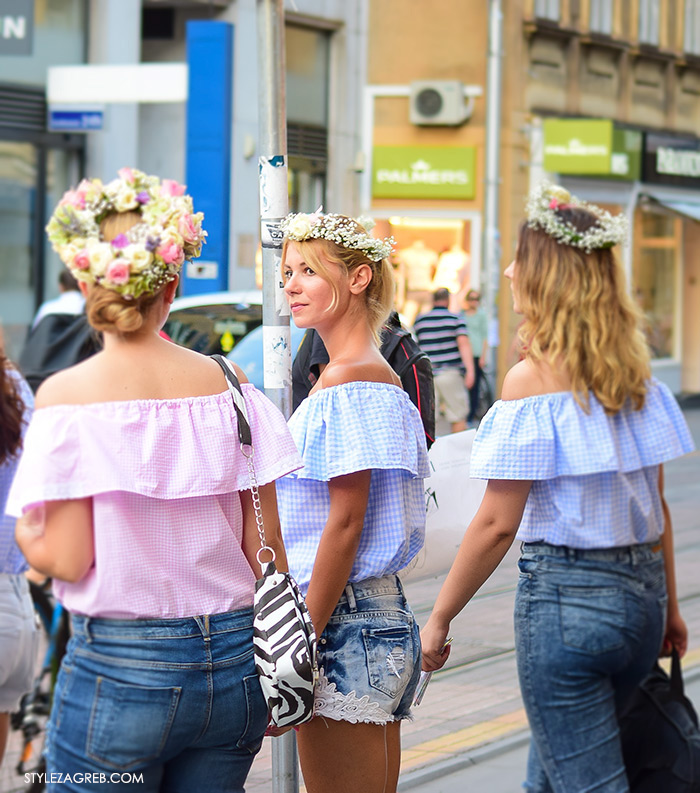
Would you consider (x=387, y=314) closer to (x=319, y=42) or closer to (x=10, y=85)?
(x=10, y=85)

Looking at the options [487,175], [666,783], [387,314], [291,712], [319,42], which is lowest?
[666,783]

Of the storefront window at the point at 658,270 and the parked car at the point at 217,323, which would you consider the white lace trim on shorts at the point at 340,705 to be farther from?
the storefront window at the point at 658,270

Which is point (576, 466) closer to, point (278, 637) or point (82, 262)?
point (278, 637)

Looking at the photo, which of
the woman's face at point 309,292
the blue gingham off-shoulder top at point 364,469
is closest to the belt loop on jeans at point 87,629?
the blue gingham off-shoulder top at point 364,469

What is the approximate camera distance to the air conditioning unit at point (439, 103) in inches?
913

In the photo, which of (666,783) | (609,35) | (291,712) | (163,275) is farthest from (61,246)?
(609,35)

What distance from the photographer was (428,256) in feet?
78.0

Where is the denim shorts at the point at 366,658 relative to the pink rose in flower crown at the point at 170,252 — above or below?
below

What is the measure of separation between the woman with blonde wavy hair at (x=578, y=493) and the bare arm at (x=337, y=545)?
27cm

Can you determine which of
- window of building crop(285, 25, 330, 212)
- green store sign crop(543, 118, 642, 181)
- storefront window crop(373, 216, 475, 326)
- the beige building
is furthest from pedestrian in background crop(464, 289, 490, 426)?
green store sign crop(543, 118, 642, 181)

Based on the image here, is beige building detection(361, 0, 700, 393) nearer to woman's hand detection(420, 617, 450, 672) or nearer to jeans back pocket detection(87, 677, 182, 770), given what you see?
woman's hand detection(420, 617, 450, 672)

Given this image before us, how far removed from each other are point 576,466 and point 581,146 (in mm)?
21152

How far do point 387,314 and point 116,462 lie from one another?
1143 mm

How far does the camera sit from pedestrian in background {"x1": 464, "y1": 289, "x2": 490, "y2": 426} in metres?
19.0
